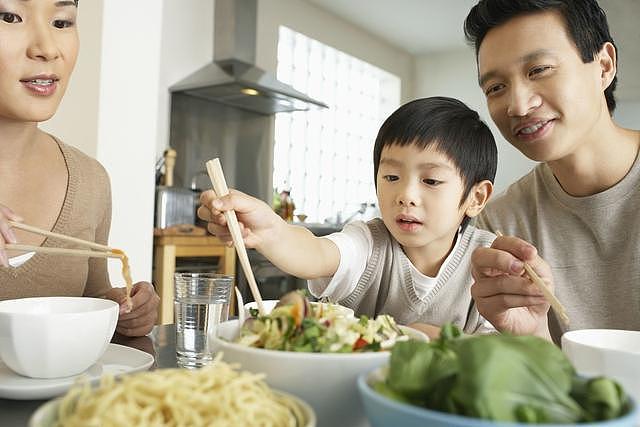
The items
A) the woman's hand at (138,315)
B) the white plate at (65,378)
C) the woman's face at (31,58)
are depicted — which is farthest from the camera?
the woman's face at (31,58)

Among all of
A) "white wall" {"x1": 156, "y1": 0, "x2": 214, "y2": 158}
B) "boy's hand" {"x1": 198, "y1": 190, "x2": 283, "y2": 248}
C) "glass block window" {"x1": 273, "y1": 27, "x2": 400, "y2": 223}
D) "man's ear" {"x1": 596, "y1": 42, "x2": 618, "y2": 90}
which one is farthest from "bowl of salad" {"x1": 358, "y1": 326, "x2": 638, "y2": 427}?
"glass block window" {"x1": 273, "y1": 27, "x2": 400, "y2": 223}

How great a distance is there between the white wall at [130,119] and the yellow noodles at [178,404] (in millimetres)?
1930

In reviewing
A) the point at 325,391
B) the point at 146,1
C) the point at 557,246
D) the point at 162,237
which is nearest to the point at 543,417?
the point at 325,391

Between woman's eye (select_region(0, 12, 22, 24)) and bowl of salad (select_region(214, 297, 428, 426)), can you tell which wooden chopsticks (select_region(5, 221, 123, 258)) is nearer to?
bowl of salad (select_region(214, 297, 428, 426))

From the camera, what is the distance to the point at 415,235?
4.32ft

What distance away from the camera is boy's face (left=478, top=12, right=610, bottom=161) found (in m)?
1.34

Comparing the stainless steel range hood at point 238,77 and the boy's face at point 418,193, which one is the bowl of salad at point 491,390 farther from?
the stainless steel range hood at point 238,77

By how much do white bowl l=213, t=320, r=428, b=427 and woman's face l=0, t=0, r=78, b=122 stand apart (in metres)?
0.95

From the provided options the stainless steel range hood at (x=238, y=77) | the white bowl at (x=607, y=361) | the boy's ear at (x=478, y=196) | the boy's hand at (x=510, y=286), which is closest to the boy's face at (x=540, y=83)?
the boy's ear at (x=478, y=196)

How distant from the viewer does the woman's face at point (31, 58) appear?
1.19m

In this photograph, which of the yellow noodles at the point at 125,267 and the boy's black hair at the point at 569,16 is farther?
the boy's black hair at the point at 569,16

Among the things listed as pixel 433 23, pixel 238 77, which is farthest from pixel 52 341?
pixel 433 23

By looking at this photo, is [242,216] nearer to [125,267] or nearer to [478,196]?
[125,267]

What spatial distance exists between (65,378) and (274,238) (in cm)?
54
